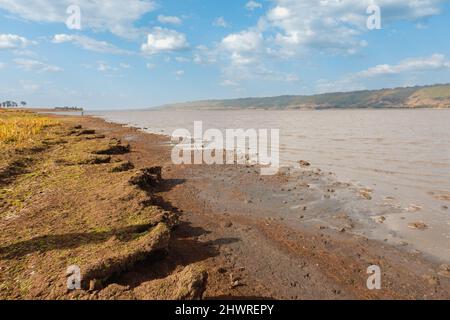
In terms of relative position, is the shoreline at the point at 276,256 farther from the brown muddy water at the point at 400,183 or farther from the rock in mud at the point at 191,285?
the brown muddy water at the point at 400,183

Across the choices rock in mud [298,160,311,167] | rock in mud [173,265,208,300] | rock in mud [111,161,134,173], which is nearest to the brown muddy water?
rock in mud [298,160,311,167]

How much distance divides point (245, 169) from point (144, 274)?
12.3 meters

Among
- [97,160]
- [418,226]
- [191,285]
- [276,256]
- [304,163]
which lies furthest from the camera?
[304,163]

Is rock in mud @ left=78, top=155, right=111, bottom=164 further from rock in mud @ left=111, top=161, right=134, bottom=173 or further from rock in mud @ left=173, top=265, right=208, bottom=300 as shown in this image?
rock in mud @ left=173, top=265, right=208, bottom=300

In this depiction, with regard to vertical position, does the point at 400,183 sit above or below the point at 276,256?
above

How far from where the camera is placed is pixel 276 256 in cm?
727

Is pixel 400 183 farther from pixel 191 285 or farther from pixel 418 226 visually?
pixel 191 285

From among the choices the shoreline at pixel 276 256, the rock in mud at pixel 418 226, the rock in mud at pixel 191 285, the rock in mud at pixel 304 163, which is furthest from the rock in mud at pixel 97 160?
the rock in mud at pixel 418 226

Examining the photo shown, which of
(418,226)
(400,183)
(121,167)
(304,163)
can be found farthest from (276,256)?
(304,163)

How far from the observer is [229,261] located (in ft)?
22.9

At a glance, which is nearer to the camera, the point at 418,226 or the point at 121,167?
the point at 418,226

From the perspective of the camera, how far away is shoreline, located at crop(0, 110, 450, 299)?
5903 mm

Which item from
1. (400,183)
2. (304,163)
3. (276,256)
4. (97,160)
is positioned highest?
(97,160)
